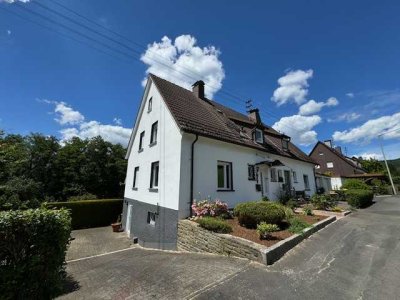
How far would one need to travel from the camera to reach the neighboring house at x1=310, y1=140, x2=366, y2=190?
42.0 m

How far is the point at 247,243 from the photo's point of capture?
651 cm

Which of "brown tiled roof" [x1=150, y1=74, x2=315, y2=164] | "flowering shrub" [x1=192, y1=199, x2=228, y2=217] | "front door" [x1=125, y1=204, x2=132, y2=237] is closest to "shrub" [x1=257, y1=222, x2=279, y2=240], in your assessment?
"flowering shrub" [x1=192, y1=199, x2=228, y2=217]

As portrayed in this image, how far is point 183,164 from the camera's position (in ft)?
34.3

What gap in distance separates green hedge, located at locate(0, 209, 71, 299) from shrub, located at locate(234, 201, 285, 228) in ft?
20.4

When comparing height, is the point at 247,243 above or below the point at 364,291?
above

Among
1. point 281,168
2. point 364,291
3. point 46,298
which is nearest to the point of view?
point 46,298

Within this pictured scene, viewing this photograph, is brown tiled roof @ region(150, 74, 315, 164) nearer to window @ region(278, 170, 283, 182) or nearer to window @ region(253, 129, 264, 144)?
window @ region(253, 129, 264, 144)

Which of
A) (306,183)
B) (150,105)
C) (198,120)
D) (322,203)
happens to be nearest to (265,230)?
(198,120)

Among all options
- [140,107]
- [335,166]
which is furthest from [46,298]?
[335,166]

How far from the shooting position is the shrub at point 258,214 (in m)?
8.38

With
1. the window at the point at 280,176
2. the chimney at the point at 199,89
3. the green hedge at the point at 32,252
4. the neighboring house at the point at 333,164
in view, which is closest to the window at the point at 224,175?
the window at the point at 280,176

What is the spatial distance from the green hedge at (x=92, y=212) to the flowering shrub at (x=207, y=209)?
586 inches

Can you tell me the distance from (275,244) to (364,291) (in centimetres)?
233

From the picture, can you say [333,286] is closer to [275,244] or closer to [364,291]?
[364,291]
